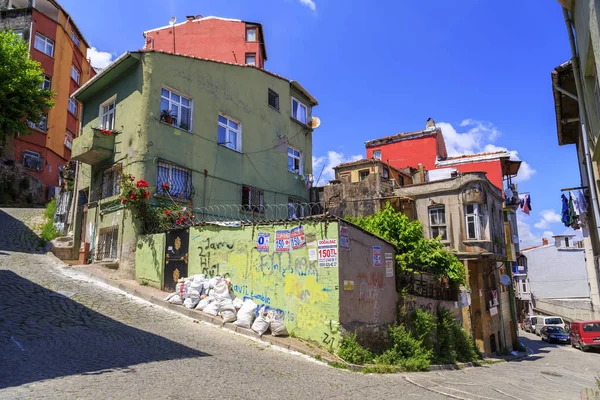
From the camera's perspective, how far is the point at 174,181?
16469mm

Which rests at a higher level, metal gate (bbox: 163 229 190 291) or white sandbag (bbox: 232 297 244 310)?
metal gate (bbox: 163 229 190 291)

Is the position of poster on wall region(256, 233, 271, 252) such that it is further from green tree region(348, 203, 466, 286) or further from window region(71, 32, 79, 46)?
window region(71, 32, 79, 46)

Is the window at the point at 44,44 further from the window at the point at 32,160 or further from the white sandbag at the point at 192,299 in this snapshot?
the white sandbag at the point at 192,299

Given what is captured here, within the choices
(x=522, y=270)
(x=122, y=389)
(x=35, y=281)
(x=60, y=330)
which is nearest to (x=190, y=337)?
(x=60, y=330)

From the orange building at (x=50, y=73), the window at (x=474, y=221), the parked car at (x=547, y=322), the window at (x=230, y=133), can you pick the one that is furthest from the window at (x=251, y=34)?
the parked car at (x=547, y=322)

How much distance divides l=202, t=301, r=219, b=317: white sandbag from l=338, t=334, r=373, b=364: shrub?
378 centimetres

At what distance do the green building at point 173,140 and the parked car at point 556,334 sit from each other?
24134mm

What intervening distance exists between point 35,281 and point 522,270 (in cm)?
5074

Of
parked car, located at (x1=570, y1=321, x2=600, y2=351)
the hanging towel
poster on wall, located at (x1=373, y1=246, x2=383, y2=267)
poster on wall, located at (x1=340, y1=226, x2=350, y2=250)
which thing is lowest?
parked car, located at (x1=570, y1=321, x2=600, y2=351)

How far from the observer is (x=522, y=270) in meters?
48.9

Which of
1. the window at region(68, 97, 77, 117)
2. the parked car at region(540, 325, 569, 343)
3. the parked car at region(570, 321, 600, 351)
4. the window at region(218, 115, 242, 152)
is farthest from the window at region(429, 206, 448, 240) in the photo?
the window at region(68, 97, 77, 117)

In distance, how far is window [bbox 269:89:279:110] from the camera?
2212 cm

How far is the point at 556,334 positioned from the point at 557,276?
2163cm

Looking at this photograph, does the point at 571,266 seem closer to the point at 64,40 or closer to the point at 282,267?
the point at 282,267
